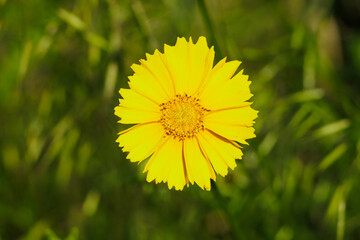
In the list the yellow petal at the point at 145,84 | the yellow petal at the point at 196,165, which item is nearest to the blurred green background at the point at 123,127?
the yellow petal at the point at 196,165

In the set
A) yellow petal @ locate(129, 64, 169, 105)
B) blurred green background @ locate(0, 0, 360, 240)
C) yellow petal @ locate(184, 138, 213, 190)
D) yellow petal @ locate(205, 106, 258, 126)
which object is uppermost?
blurred green background @ locate(0, 0, 360, 240)

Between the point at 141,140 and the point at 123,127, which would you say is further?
the point at 123,127

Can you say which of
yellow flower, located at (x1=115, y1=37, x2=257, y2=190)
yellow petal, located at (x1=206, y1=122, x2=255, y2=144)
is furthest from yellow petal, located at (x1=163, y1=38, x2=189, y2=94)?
yellow petal, located at (x1=206, y1=122, x2=255, y2=144)

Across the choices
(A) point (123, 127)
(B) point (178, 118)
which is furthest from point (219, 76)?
(A) point (123, 127)

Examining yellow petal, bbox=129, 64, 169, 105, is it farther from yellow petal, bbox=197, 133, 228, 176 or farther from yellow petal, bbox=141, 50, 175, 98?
yellow petal, bbox=197, 133, 228, 176

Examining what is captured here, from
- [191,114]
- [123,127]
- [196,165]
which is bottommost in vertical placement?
[196,165]

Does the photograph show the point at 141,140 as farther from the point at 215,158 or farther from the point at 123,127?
the point at 123,127

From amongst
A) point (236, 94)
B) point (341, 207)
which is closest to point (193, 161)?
point (236, 94)
